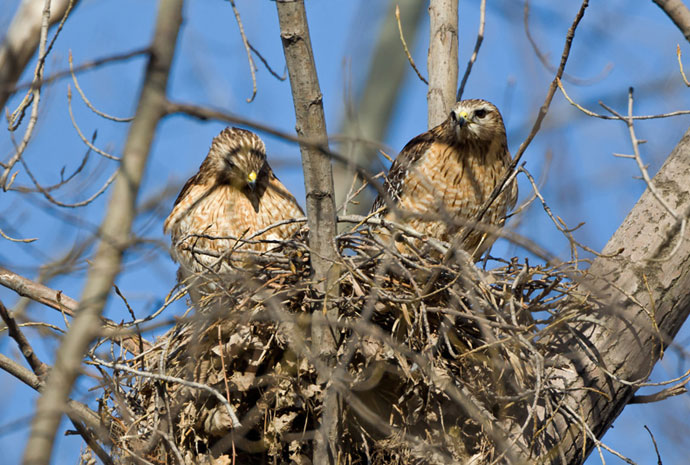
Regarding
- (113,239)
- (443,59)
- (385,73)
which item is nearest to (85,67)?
(113,239)

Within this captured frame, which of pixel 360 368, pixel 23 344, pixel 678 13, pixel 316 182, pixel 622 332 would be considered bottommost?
pixel 622 332

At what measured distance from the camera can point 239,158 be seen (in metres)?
5.55

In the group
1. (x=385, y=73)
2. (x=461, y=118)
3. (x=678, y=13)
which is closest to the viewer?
(x=678, y=13)

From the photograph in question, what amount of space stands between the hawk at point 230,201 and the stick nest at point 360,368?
1093 millimetres

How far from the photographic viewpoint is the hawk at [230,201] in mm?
5359

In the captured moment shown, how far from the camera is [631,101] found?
342 centimetres

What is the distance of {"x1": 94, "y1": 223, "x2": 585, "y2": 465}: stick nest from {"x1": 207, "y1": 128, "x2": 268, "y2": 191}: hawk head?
137 cm

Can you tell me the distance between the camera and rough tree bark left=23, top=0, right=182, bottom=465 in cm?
232

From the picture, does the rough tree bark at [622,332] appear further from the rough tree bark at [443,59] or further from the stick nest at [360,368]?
the rough tree bark at [443,59]

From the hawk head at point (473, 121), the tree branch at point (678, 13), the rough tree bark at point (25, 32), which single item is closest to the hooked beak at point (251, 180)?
the hawk head at point (473, 121)

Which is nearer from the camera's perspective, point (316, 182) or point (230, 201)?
point (316, 182)

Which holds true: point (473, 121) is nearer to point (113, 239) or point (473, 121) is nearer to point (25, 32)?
point (25, 32)

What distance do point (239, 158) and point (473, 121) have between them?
1.54 metres

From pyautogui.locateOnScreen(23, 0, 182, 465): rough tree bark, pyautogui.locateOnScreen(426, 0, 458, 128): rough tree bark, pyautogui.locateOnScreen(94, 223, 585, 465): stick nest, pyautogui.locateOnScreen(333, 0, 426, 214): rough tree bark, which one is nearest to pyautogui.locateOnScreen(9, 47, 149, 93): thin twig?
pyautogui.locateOnScreen(23, 0, 182, 465): rough tree bark
